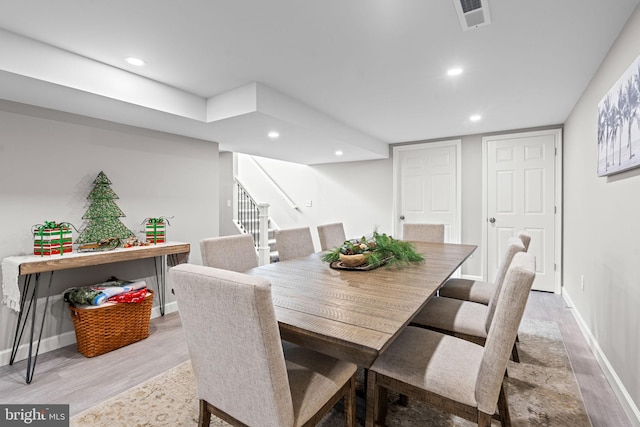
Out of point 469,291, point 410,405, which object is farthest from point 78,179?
point 469,291

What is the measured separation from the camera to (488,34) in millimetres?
1865

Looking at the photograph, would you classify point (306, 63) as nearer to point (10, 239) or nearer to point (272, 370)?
point (272, 370)

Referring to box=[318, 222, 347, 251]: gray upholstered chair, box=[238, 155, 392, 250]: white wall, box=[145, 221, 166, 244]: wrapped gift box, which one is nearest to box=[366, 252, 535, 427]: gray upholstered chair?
box=[318, 222, 347, 251]: gray upholstered chair

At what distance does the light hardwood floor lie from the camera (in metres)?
1.79

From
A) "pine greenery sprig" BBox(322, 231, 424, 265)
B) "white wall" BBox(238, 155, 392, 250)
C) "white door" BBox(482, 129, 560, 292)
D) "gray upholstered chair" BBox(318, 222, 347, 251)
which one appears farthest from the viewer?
"white wall" BBox(238, 155, 392, 250)

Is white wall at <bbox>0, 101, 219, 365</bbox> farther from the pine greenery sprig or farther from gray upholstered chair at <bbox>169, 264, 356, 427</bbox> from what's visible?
gray upholstered chair at <bbox>169, 264, 356, 427</bbox>

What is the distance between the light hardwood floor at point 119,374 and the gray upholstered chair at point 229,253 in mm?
850

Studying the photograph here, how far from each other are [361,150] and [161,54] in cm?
292

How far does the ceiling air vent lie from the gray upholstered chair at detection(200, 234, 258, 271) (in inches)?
77.9

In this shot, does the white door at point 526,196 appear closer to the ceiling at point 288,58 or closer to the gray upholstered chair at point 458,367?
the ceiling at point 288,58

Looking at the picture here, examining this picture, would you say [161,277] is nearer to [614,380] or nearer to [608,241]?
[614,380]

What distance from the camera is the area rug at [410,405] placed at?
5.25 feet

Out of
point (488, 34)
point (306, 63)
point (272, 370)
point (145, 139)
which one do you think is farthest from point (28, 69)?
point (488, 34)

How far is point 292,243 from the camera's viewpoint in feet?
9.16
